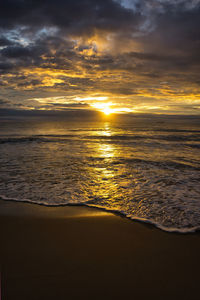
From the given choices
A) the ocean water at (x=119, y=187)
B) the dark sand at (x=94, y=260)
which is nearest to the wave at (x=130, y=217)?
the ocean water at (x=119, y=187)

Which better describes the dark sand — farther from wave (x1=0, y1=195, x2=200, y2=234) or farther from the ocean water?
the ocean water

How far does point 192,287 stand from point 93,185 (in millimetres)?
4135

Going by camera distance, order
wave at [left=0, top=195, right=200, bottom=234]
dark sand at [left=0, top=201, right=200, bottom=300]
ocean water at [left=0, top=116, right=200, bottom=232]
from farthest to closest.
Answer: ocean water at [left=0, top=116, right=200, bottom=232] → wave at [left=0, top=195, right=200, bottom=234] → dark sand at [left=0, top=201, right=200, bottom=300]

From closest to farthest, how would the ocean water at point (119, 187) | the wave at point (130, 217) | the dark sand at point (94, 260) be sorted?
the dark sand at point (94, 260), the wave at point (130, 217), the ocean water at point (119, 187)

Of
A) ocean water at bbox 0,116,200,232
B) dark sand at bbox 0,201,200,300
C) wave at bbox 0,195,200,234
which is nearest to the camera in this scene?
dark sand at bbox 0,201,200,300

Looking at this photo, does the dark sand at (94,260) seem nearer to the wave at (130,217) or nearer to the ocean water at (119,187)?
the wave at (130,217)

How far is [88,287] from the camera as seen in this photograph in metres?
2.38

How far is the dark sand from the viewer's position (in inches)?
91.8

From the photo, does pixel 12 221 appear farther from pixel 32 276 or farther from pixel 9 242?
pixel 32 276

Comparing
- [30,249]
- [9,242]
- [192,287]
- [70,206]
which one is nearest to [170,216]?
[192,287]

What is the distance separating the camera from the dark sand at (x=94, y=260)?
2332 mm

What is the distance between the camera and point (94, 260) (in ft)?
9.25

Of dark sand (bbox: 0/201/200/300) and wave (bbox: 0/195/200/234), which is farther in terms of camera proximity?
wave (bbox: 0/195/200/234)

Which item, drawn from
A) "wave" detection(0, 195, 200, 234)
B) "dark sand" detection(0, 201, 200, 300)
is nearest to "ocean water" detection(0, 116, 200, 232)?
"wave" detection(0, 195, 200, 234)
